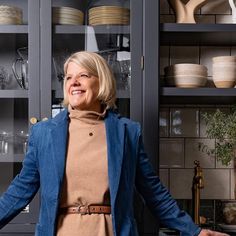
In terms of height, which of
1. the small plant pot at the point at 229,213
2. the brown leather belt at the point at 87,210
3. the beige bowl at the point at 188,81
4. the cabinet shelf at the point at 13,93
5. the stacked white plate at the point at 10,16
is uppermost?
the stacked white plate at the point at 10,16

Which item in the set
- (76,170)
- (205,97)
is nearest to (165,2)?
(205,97)

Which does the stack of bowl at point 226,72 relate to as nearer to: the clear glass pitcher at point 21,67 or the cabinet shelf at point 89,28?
the cabinet shelf at point 89,28

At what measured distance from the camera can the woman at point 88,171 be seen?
→ 139cm

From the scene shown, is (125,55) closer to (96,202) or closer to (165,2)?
(165,2)

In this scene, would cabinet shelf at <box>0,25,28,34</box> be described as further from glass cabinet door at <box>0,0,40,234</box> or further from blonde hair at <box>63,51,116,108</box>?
blonde hair at <box>63,51,116,108</box>

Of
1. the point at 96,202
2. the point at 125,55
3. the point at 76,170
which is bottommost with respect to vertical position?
the point at 96,202

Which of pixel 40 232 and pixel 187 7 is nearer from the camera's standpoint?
pixel 40 232

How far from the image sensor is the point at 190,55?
7.11 ft

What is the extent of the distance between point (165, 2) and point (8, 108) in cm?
93

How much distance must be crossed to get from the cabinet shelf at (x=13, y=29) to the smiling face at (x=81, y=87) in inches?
16.3

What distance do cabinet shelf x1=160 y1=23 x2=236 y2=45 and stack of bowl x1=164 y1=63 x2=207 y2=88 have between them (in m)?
0.14

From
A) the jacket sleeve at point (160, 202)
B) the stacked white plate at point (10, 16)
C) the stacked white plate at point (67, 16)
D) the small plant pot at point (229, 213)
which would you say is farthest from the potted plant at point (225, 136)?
the stacked white plate at point (10, 16)

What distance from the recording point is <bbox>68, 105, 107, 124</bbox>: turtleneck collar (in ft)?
4.80

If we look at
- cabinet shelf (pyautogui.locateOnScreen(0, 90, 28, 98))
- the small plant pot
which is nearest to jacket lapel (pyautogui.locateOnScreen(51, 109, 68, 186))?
cabinet shelf (pyautogui.locateOnScreen(0, 90, 28, 98))
